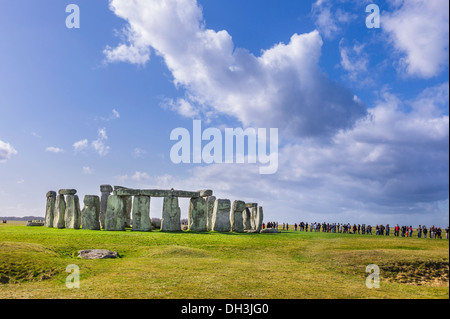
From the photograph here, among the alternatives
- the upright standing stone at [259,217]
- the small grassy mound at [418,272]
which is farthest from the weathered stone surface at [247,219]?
the small grassy mound at [418,272]

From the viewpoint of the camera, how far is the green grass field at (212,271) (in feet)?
33.9

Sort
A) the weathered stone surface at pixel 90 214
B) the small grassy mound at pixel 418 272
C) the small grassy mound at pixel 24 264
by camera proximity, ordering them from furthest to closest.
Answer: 1. the weathered stone surface at pixel 90 214
2. the small grassy mound at pixel 418 272
3. the small grassy mound at pixel 24 264

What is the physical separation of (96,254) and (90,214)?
13413 mm

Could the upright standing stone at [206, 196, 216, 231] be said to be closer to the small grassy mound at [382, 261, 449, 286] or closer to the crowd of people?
the crowd of people

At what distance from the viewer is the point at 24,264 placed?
1339 centimetres

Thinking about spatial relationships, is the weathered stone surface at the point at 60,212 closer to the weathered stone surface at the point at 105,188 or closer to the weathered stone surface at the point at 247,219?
the weathered stone surface at the point at 105,188

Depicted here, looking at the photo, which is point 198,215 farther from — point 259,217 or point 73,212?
point 73,212

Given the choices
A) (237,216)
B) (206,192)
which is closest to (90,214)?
(206,192)

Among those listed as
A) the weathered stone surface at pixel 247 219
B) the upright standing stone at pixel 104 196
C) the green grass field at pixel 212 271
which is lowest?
the green grass field at pixel 212 271

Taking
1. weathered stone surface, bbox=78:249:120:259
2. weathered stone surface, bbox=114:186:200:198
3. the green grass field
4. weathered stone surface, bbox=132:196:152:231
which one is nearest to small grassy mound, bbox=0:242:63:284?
the green grass field

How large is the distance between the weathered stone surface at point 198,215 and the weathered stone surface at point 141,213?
3.47 m

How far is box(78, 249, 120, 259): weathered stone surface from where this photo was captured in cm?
1584

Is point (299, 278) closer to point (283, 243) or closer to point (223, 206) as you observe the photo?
point (283, 243)

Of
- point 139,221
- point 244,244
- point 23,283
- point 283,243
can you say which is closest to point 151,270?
point 23,283
